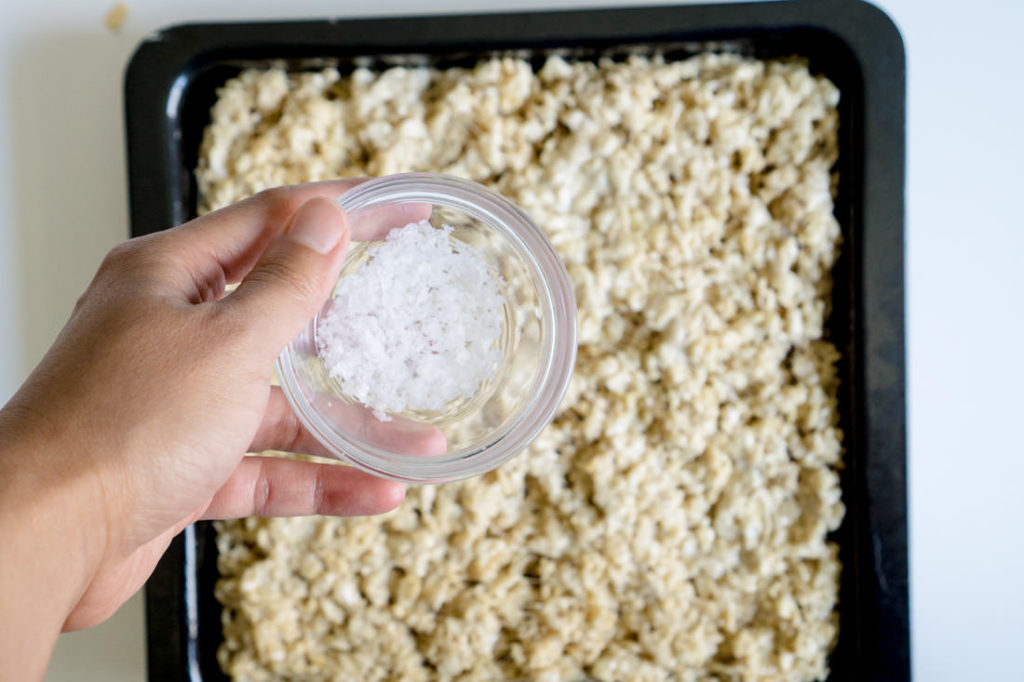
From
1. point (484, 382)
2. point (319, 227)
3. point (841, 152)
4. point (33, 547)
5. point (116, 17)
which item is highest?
point (116, 17)

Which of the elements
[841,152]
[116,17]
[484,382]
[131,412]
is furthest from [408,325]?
[116,17]

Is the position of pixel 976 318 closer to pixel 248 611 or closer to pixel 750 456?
pixel 750 456

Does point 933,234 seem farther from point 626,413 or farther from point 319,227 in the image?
point 319,227

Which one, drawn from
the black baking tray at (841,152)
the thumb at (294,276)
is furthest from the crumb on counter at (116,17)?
the thumb at (294,276)

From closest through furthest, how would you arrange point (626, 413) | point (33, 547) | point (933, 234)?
point (33, 547) → point (626, 413) → point (933, 234)

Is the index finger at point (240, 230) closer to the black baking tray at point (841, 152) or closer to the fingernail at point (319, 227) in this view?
the fingernail at point (319, 227)

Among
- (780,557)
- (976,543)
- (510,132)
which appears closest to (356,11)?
(510,132)

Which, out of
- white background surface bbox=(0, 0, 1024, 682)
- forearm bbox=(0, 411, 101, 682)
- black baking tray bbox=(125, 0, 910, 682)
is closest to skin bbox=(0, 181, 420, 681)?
forearm bbox=(0, 411, 101, 682)
